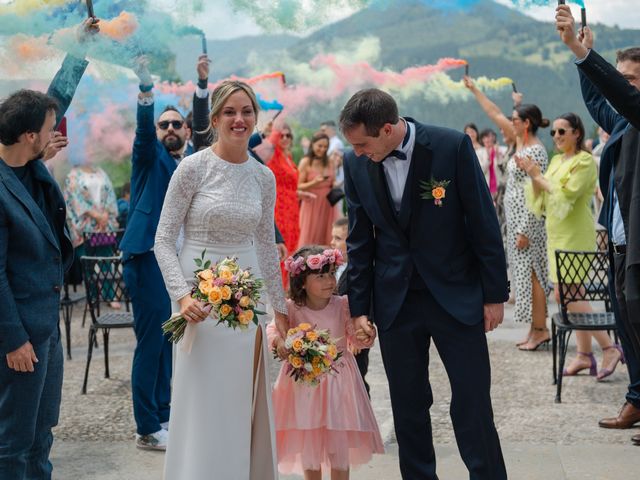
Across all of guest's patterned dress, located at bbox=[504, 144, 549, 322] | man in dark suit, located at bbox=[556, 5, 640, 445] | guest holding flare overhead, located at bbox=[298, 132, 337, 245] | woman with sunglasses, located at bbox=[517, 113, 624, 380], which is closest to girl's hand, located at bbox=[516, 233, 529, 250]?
guest's patterned dress, located at bbox=[504, 144, 549, 322]

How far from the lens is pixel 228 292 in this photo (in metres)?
4.01

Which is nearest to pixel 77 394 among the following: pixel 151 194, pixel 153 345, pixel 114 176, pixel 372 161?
pixel 153 345

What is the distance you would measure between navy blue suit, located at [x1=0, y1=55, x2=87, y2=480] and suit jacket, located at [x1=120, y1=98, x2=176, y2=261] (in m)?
1.50

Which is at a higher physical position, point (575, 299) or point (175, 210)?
point (175, 210)

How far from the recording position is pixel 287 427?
186 inches

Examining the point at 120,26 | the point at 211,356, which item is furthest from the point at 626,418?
the point at 120,26

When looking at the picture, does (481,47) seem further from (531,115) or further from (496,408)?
(496,408)

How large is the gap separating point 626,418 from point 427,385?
7.54 ft

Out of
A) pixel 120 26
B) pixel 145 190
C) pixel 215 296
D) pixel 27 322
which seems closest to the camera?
pixel 27 322

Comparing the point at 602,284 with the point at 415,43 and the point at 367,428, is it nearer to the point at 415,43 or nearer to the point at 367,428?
the point at 367,428

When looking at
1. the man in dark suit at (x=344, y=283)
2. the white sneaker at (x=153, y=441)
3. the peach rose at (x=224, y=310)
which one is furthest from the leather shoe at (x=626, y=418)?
the peach rose at (x=224, y=310)

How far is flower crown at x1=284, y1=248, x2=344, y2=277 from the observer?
15.6 feet

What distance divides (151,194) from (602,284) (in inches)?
148

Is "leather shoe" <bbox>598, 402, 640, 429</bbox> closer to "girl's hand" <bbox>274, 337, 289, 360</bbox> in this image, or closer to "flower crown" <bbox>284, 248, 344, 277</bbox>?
"flower crown" <bbox>284, 248, 344, 277</bbox>
